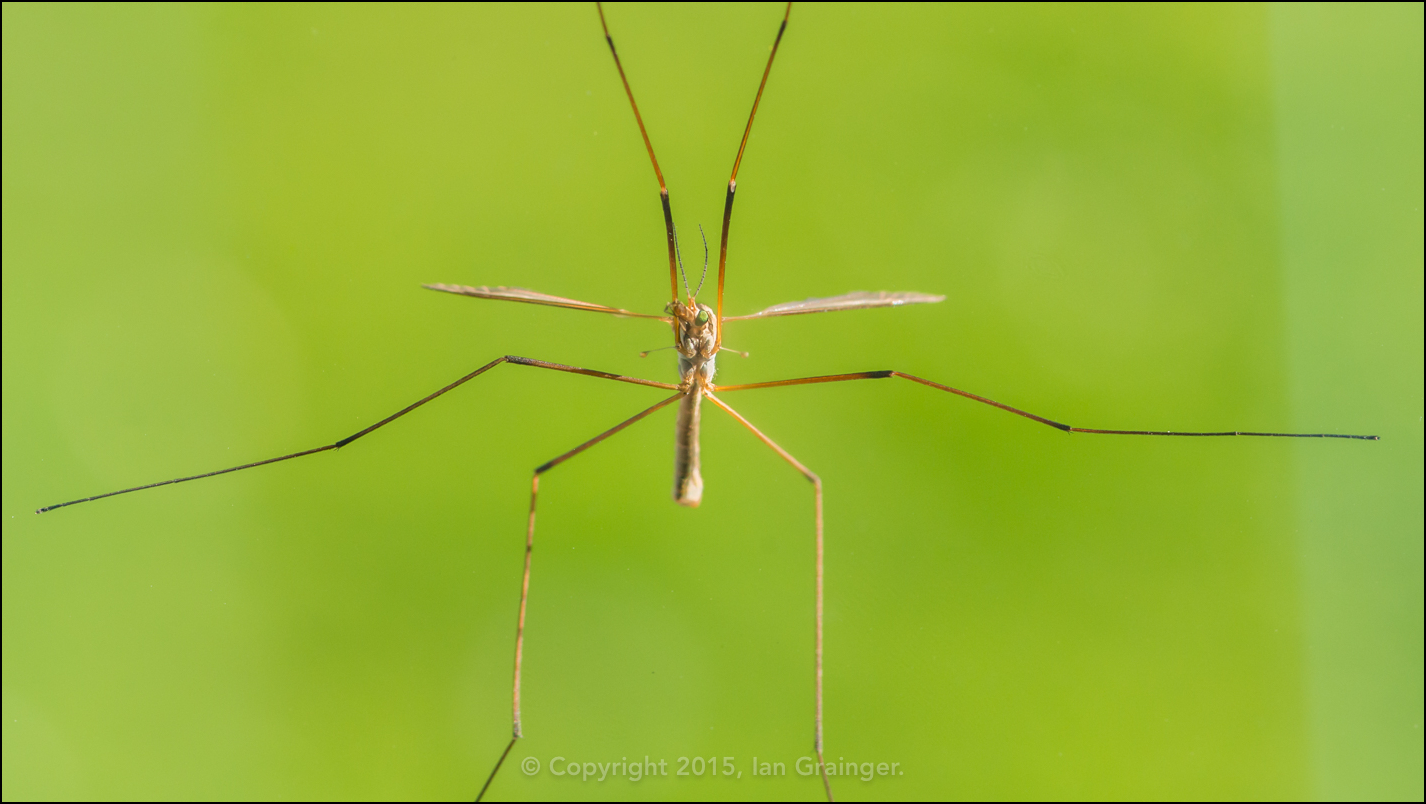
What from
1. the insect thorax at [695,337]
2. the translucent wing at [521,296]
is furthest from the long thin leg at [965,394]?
the translucent wing at [521,296]

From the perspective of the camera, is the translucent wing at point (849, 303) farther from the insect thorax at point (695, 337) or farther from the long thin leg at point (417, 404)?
the long thin leg at point (417, 404)

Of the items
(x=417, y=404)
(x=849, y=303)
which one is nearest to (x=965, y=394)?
(x=849, y=303)

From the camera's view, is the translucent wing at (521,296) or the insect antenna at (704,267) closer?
the translucent wing at (521,296)

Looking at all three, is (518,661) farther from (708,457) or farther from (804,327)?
(804,327)

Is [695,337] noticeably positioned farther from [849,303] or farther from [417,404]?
[417,404]

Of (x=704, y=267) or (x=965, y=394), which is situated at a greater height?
(x=704, y=267)

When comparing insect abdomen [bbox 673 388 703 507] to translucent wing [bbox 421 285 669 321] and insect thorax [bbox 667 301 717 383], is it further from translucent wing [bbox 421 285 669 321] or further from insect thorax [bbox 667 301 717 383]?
translucent wing [bbox 421 285 669 321]

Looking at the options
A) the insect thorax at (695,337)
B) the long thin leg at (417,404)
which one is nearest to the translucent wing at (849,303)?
the insect thorax at (695,337)

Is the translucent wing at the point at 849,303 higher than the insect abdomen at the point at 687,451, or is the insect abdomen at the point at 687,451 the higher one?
the translucent wing at the point at 849,303

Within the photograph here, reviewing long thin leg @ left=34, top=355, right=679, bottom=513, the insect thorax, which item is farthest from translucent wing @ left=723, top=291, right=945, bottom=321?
long thin leg @ left=34, top=355, right=679, bottom=513

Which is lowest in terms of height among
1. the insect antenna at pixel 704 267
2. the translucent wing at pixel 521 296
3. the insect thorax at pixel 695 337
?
the insect thorax at pixel 695 337
